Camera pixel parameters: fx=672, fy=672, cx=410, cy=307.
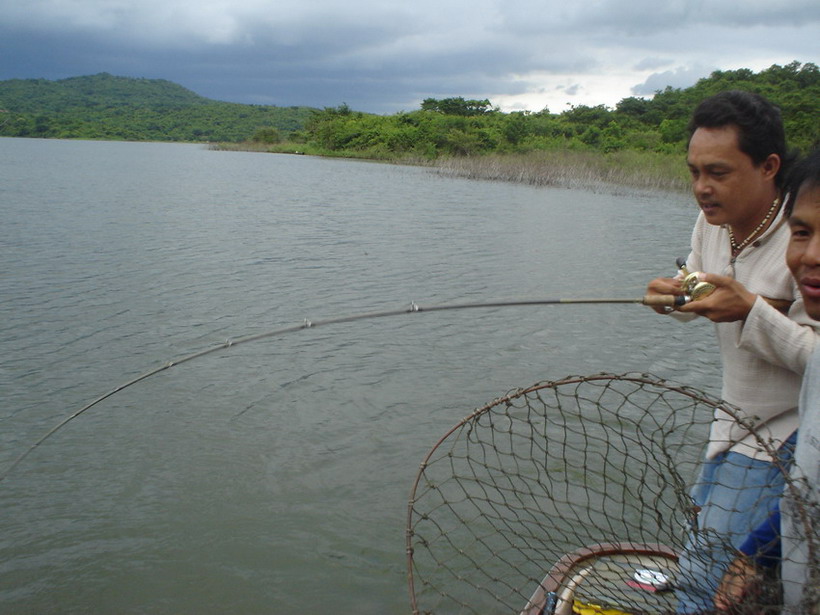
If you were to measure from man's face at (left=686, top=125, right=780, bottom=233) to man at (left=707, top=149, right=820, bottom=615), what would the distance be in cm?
13

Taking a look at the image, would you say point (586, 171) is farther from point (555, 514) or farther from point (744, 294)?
point (744, 294)

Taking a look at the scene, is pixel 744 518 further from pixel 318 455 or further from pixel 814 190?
pixel 318 455

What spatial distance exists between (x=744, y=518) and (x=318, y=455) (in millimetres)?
2843

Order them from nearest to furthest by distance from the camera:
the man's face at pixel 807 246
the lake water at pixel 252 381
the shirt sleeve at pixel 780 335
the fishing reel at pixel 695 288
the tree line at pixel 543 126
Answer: the man's face at pixel 807 246
the shirt sleeve at pixel 780 335
the fishing reel at pixel 695 288
the lake water at pixel 252 381
the tree line at pixel 543 126

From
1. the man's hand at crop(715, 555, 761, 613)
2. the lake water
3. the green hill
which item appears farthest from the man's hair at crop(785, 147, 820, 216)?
the green hill

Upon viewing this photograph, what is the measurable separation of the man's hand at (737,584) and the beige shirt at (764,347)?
26 centimetres

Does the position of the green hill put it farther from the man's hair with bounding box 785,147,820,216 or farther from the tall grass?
the man's hair with bounding box 785,147,820,216

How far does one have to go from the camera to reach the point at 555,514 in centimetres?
355

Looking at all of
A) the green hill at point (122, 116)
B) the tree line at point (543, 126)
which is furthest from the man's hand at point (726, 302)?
the green hill at point (122, 116)

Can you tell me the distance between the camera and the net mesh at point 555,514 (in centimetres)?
210

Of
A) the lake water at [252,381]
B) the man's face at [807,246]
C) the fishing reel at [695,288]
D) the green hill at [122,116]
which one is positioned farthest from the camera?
the green hill at [122,116]

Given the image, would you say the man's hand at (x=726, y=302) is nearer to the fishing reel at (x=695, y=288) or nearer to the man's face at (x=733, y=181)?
the fishing reel at (x=695, y=288)

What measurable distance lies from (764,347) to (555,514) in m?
2.31

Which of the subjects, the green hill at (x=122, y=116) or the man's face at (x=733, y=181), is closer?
the man's face at (x=733, y=181)
